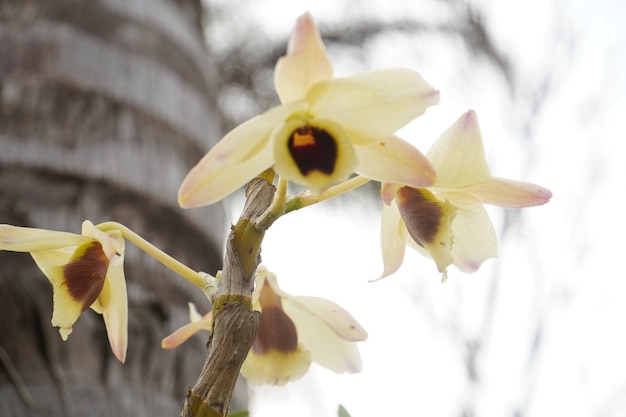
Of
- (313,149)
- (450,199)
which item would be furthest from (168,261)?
(450,199)

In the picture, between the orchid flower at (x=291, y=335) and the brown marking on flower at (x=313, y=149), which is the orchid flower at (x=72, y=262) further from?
the brown marking on flower at (x=313, y=149)

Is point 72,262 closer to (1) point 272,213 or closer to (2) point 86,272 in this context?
(2) point 86,272

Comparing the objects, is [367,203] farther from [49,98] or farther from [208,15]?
[49,98]

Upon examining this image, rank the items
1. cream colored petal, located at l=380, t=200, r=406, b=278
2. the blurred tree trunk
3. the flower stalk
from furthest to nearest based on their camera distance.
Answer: the blurred tree trunk, cream colored petal, located at l=380, t=200, r=406, b=278, the flower stalk

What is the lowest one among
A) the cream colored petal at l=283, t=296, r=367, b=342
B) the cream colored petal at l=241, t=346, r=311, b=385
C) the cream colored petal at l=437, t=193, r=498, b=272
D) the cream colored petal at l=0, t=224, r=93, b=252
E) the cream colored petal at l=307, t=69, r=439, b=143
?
the cream colored petal at l=241, t=346, r=311, b=385

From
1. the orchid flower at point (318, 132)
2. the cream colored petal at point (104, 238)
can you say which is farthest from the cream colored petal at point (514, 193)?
the cream colored petal at point (104, 238)

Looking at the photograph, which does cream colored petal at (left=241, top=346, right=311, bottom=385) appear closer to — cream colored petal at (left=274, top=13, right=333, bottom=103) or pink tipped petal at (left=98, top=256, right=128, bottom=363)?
pink tipped petal at (left=98, top=256, right=128, bottom=363)

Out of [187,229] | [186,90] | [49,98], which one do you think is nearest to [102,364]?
[187,229]

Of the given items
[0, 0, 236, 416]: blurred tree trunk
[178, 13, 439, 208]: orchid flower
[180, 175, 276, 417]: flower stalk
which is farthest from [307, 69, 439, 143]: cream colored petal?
[0, 0, 236, 416]: blurred tree trunk
